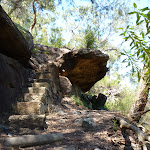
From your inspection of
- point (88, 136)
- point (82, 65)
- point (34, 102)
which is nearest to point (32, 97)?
point (34, 102)

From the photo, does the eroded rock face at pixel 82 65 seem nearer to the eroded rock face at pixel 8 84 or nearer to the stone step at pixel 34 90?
the stone step at pixel 34 90

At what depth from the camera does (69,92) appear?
688 centimetres

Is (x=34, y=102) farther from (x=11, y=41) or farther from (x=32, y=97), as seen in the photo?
(x=11, y=41)

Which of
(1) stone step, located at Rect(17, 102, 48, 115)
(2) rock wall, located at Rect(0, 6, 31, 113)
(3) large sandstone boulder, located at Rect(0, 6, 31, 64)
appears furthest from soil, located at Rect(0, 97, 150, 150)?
(3) large sandstone boulder, located at Rect(0, 6, 31, 64)

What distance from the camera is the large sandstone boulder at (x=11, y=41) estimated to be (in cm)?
361

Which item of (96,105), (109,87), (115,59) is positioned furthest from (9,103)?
(115,59)

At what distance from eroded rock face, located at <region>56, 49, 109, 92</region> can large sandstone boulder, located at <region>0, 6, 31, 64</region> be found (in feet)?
7.91

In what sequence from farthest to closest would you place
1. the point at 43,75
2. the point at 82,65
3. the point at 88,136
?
the point at 82,65, the point at 43,75, the point at 88,136

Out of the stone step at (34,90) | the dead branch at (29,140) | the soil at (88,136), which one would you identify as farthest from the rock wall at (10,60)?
the dead branch at (29,140)

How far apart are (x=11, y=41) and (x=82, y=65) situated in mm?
3853

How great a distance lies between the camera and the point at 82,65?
24.5 ft

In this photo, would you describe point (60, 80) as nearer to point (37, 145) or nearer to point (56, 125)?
point (56, 125)

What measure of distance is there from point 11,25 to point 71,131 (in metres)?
2.73

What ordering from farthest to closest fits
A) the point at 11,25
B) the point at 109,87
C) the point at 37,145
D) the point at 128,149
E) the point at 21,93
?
the point at 109,87 < the point at 21,93 < the point at 11,25 < the point at 128,149 < the point at 37,145
